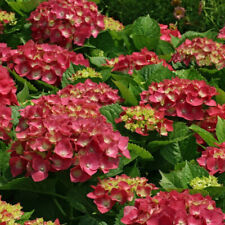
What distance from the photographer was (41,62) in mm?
3295

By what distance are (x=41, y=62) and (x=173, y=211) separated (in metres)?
1.76

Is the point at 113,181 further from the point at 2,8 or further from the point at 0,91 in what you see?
the point at 2,8

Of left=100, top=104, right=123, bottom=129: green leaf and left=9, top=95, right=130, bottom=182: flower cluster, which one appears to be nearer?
left=9, top=95, right=130, bottom=182: flower cluster

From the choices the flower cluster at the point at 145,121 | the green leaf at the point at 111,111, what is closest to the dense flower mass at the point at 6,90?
the green leaf at the point at 111,111

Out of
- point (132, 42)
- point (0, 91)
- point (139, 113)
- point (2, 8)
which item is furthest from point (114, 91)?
point (2, 8)

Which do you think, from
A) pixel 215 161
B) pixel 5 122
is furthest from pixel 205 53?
pixel 5 122

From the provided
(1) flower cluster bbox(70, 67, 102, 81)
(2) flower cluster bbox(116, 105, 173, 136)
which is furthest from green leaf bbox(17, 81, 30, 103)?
(2) flower cluster bbox(116, 105, 173, 136)

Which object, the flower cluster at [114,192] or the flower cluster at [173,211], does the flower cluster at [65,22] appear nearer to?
the flower cluster at [114,192]

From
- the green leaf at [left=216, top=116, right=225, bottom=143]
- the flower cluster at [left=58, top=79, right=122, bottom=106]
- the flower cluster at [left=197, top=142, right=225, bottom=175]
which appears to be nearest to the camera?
the flower cluster at [left=197, top=142, right=225, bottom=175]

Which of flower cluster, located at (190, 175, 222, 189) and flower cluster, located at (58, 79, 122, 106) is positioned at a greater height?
flower cluster, located at (190, 175, 222, 189)

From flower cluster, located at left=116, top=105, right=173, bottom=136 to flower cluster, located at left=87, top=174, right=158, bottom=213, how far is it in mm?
439

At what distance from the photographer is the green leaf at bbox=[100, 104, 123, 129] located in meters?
2.73

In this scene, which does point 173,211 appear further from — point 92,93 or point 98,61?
point 98,61

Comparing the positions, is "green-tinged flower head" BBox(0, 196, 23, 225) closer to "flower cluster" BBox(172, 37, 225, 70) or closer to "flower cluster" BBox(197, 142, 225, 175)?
"flower cluster" BBox(197, 142, 225, 175)
